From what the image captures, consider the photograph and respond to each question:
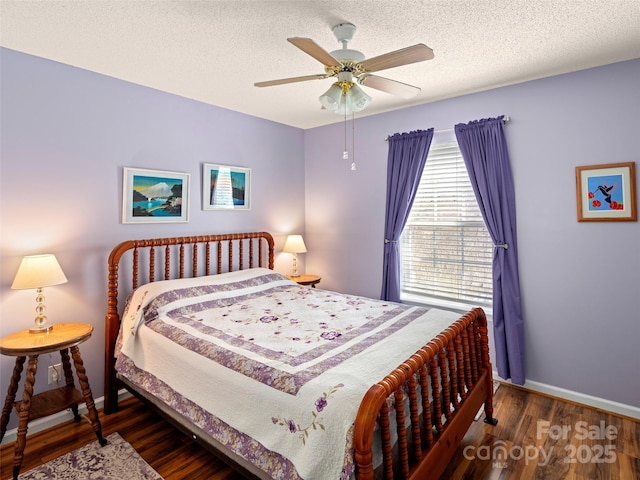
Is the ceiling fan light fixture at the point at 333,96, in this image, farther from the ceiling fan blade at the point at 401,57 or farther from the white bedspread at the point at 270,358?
the white bedspread at the point at 270,358

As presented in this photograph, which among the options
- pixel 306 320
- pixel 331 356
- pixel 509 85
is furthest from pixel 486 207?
pixel 331 356

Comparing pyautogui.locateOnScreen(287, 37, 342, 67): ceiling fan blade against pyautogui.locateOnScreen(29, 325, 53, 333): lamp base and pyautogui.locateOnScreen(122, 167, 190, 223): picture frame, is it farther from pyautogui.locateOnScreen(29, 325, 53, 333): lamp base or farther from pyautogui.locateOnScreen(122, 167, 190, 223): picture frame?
pyautogui.locateOnScreen(29, 325, 53, 333): lamp base

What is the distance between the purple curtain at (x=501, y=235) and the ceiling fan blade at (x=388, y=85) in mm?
1206

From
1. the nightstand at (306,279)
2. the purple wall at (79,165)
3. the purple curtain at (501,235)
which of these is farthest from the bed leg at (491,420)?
the purple wall at (79,165)

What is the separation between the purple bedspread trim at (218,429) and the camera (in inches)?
61.3

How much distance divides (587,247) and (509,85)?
1.47 metres

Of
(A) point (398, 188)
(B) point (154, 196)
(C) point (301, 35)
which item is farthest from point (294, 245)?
(C) point (301, 35)

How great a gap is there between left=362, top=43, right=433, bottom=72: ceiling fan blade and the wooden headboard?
2.23m

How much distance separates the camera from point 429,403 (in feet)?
5.90

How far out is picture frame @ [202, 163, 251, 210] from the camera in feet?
11.6

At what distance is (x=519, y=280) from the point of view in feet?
9.94

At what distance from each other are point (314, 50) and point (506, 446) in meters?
2.62

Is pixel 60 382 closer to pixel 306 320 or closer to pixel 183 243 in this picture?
pixel 183 243

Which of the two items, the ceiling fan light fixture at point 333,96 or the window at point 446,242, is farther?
the window at point 446,242
